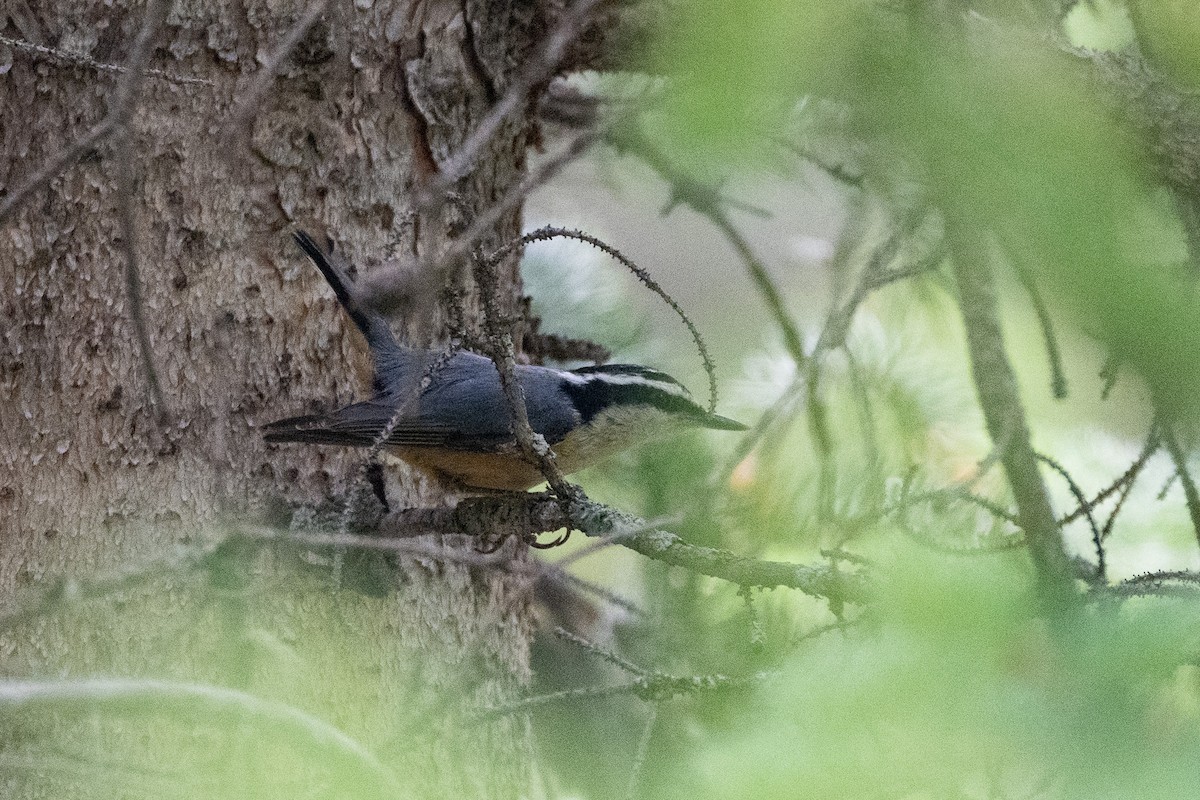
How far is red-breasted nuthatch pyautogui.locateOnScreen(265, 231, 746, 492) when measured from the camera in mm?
2195

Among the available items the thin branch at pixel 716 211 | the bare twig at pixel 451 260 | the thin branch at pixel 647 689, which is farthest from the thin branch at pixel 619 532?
the thin branch at pixel 716 211

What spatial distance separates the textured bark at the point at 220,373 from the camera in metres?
1.79

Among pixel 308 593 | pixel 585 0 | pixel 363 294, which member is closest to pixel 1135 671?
pixel 585 0

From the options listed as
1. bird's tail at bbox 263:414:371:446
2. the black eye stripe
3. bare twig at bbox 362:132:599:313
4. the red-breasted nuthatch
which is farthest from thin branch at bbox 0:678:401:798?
the black eye stripe

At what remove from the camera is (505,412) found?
233 centimetres

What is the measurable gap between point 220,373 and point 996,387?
126 centimetres

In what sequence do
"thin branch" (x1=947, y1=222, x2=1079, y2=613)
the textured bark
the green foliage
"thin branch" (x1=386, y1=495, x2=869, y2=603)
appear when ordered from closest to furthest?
the green foliage
"thin branch" (x1=947, y1=222, x2=1079, y2=613)
"thin branch" (x1=386, y1=495, x2=869, y2=603)
the textured bark

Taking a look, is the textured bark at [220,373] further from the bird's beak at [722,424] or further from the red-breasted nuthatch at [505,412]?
the bird's beak at [722,424]

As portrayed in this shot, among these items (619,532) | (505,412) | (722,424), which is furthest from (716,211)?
(619,532)

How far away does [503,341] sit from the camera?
1436 mm

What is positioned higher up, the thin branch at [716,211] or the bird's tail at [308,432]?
the thin branch at [716,211]

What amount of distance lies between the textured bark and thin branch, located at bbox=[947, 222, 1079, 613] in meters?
0.85

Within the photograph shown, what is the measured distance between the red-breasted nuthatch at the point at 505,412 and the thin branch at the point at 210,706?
104cm

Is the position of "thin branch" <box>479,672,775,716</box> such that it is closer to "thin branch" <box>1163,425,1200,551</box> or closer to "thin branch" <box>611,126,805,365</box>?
"thin branch" <box>1163,425,1200,551</box>
